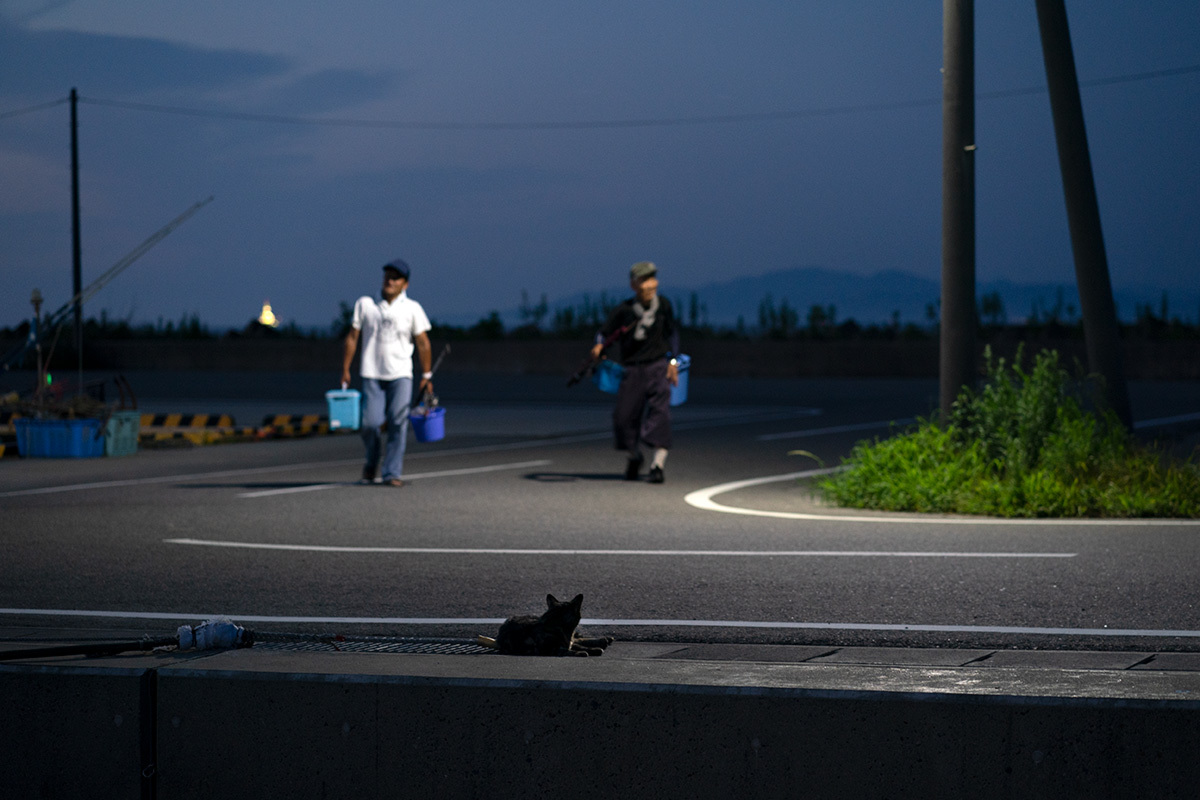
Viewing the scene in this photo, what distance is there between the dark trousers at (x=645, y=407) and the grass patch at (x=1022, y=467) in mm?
1883

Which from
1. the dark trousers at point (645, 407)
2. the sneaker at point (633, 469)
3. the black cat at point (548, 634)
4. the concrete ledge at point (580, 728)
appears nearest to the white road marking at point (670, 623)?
the black cat at point (548, 634)

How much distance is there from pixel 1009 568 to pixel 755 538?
1.91 meters

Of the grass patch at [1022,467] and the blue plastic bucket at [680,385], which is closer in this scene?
the grass patch at [1022,467]

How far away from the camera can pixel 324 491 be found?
13.0m

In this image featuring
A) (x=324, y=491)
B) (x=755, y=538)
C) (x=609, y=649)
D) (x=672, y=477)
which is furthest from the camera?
(x=672, y=477)

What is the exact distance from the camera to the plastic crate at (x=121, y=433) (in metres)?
17.1

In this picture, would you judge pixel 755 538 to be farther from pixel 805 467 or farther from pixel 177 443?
pixel 177 443

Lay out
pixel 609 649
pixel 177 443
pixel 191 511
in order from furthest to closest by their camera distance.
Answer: pixel 177 443
pixel 191 511
pixel 609 649

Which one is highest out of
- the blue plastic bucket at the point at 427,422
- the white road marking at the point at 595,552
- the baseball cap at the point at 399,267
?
the baseball cap at the point at 399,267

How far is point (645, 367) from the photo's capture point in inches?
534

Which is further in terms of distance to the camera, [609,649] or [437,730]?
[609,649]

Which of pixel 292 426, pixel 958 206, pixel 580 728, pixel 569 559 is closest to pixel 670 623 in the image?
pixel 569 559

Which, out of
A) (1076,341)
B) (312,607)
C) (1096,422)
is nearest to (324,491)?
(312,607)

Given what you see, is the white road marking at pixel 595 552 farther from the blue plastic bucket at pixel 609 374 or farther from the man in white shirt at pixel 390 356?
the blue plastic bucket at pixel 609 374
